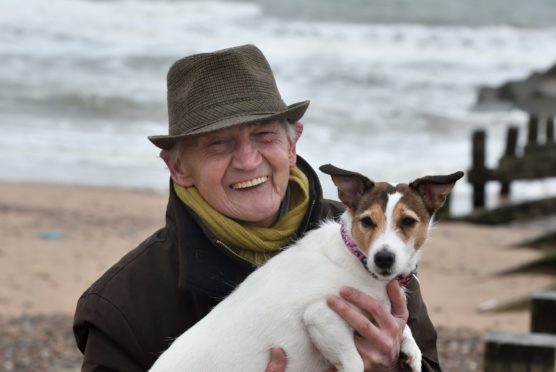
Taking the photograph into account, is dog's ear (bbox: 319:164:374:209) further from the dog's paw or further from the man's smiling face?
the dog's paw

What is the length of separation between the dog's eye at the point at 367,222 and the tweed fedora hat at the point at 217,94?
0.55 m

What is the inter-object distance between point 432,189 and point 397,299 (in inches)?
16.7

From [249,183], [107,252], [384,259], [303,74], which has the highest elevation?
[249,183]

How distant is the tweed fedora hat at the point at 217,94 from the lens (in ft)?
11.9

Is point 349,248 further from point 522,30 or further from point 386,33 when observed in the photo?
point 522,30

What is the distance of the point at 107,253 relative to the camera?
40.7 feet

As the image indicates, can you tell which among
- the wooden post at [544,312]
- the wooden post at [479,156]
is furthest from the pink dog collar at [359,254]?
the wooden post at [479,156]

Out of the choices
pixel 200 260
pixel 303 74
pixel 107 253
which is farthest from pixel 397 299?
pixel 303 74

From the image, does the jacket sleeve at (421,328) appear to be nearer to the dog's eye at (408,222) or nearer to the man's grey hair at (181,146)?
the dog's eye at (408,222)

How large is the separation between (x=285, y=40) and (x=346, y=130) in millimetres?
13882

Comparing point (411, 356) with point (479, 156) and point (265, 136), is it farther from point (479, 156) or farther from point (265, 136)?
point (479, 156)

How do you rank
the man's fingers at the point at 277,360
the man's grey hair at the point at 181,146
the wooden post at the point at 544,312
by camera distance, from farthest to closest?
1. the wooden post at the point at 544,312
2. the man's grey hair at the point at 181,146
3. the man's fingers at the point at 277,360

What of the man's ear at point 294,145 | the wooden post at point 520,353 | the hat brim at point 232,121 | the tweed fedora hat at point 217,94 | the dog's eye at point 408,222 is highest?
the tweed fedora hat at point 217,94

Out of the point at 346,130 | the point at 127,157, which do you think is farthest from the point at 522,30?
the point at 127,157
